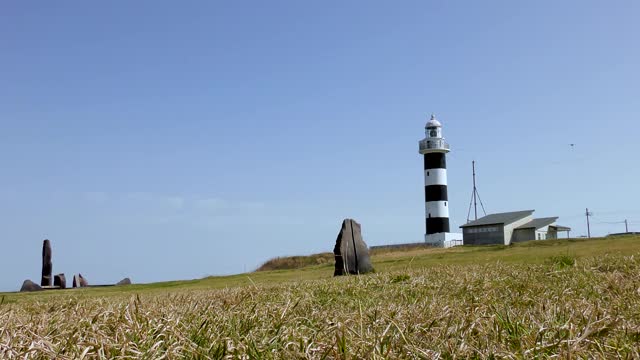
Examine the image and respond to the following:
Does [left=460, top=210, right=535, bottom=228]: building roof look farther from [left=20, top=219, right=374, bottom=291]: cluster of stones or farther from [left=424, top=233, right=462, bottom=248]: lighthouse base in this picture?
[left=20, top=219, right=374, bottom=291]: cluster of stones

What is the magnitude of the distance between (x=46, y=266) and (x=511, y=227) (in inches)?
1685

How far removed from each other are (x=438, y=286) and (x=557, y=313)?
3094 millimetres

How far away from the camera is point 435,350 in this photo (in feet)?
8.97

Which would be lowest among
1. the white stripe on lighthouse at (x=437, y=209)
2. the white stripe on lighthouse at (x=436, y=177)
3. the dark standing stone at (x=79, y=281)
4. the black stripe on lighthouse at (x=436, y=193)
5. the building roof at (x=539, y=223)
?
the dark standing stone at (x=79, y=281)

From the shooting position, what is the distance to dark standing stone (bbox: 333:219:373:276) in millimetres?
18381

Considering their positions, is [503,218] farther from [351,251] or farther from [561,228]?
[351,251]

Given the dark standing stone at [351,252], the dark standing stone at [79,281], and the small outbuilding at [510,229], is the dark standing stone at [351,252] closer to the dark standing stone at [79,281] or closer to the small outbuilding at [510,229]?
the dark standing stone at [79,281]

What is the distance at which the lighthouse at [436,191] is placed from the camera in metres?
60.1

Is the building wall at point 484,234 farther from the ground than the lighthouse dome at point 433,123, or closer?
closer

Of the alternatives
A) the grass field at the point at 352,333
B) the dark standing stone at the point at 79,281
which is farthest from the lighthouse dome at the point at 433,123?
the grass field at the point at 352,333

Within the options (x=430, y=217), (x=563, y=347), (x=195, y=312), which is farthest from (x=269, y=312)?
(x=430, y=217)

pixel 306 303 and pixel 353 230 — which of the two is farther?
pixel 353 230

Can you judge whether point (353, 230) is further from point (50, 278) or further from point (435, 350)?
point (50, 278)

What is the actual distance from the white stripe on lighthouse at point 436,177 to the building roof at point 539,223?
895 centimetres
